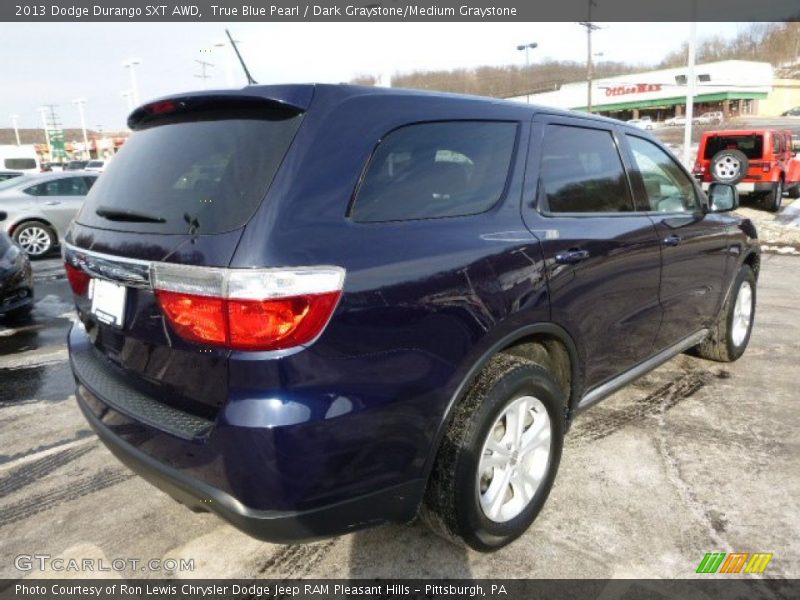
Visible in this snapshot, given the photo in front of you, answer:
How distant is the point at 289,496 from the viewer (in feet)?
5.61

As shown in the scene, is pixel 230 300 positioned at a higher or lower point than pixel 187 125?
lower

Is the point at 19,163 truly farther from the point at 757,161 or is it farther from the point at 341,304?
the point at 341,304

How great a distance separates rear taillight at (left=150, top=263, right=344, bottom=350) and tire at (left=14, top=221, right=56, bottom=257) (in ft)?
33.5

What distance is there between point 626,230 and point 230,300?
2.09 m

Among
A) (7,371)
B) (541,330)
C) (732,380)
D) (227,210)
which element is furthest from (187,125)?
(732,380)

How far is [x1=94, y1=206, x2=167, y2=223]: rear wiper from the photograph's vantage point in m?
2.00

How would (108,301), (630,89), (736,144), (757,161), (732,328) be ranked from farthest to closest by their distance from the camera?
(630,89) < (736,144) < (757,161) < (732,328) < (108,301)

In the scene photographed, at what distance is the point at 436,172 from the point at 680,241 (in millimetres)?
1934

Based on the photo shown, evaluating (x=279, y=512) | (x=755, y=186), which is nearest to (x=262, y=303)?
(x=279, y=512)

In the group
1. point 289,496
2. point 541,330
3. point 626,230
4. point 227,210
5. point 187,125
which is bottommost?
point 289,496

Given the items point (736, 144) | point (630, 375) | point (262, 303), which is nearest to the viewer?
point (262, 303)

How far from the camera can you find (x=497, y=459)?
2.29 meters

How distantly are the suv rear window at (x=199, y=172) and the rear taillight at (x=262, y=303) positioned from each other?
0.18 metres

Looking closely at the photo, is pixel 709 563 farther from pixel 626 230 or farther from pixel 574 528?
pixel 626 230
